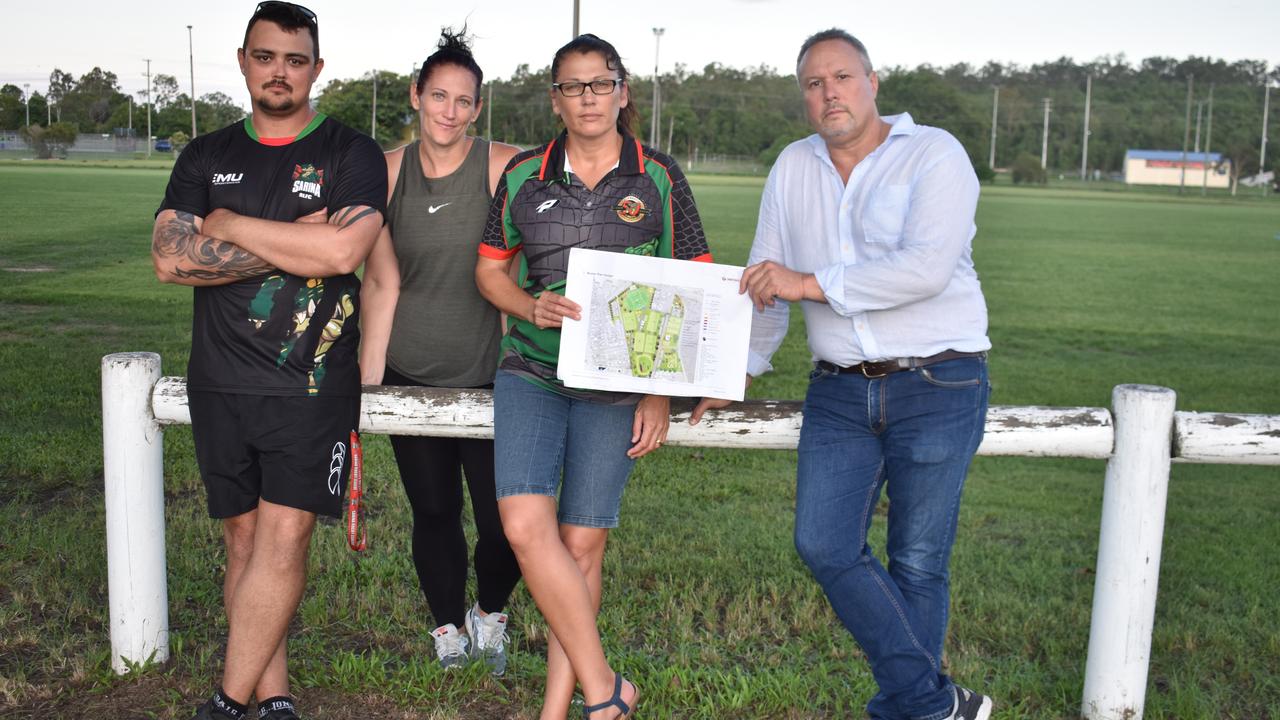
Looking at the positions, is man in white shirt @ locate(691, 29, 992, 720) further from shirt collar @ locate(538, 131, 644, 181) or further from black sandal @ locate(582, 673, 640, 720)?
black sandal @ locate(582, 673, 640, 720)

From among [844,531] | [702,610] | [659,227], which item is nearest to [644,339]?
[659,227]

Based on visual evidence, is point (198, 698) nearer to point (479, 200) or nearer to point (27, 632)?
point (27, 632)

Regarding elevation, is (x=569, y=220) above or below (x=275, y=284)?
above

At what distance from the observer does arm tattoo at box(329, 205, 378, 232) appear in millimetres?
3259

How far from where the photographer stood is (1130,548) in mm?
3408

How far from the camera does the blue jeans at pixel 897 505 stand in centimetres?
322

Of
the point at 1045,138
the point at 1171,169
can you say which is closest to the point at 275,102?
the point at 1045,138

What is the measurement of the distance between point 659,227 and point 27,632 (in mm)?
2674

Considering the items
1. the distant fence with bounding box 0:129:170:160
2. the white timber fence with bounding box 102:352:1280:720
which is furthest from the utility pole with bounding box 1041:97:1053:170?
the white timber fence with bounding box 102:352:1280:720

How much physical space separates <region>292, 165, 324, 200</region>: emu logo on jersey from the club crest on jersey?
0.83m

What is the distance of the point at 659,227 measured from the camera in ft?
10.8

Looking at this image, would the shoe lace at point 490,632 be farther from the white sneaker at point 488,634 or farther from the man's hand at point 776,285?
the man's hand at point 776,285

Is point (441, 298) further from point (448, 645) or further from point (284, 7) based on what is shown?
point (448, 645)

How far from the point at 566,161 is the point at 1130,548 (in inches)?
76.6
